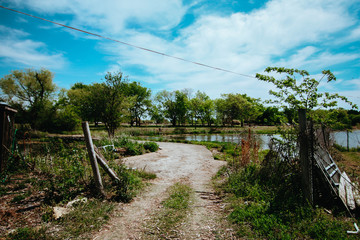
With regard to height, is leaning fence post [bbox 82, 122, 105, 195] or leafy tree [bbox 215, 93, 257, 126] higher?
leafy tree [bbox 215, 93, 257, 126]

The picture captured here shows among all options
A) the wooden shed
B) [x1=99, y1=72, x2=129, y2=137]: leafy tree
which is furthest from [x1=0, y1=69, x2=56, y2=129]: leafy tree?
the wooden shed

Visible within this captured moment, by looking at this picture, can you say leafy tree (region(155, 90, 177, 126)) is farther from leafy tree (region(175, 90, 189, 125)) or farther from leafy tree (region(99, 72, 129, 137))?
leafy tree (region(99, 72, 129, 137))

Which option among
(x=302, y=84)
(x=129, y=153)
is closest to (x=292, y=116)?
(x=302, y=84)

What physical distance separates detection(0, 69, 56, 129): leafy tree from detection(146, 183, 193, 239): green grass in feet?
118

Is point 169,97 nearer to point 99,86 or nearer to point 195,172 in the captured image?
point 99,86

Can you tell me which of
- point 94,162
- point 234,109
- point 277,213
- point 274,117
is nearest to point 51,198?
point 94,162

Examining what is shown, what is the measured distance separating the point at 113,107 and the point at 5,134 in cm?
1384

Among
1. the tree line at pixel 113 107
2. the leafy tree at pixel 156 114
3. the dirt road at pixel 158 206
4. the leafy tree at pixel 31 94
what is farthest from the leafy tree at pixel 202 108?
the dirt road at pixel 158 206

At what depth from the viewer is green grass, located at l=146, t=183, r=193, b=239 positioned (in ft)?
11.8

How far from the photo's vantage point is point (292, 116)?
33.4ft

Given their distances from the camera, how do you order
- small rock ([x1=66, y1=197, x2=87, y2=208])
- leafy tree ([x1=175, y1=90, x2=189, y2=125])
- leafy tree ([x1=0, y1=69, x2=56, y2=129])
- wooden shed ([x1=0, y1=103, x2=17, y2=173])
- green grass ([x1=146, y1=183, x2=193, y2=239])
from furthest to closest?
leafy tree ([x1=175, y1=90, x2=189, y2=125]) < leafy tree ([x1=0, y1=69, x2=56, y2=129]) < wooden shed ([x1=0, y1=103, x2=17, y2=173]) < small rock ([x1=66, y1=197, x2=87, y2=208]) < green grass ([x1=146, y1=183, x2=193, y2=239])

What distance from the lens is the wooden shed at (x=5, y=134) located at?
20.9ft

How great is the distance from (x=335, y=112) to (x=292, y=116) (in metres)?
1.97

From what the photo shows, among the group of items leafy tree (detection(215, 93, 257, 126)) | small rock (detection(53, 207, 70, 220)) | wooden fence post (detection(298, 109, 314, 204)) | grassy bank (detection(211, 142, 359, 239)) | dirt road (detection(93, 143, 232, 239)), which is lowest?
dirt road (detection(93, 143, 232, 239))
